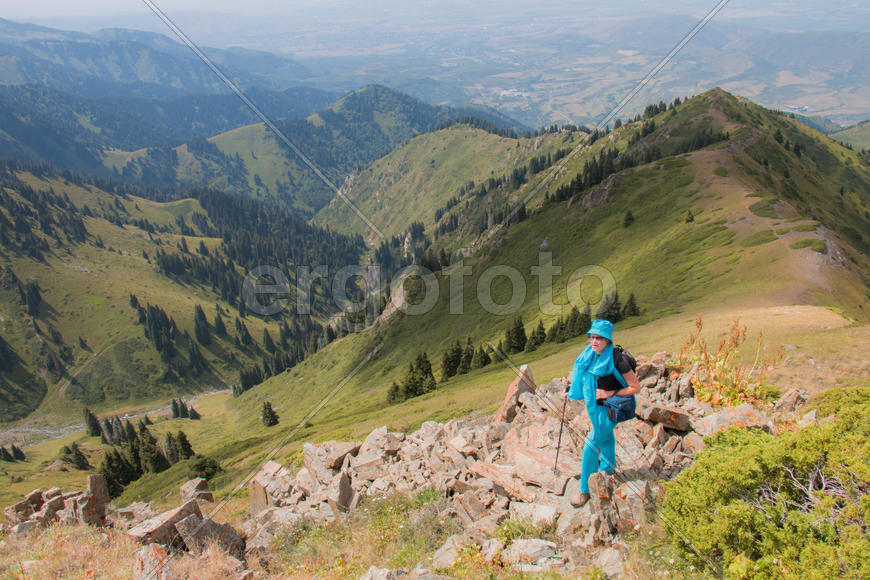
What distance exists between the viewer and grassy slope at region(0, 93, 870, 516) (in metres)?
35.8

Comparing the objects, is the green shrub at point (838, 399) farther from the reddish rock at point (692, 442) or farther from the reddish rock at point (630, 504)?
the reddish rock at point (630, 504)

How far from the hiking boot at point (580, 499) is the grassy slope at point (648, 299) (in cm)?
1203

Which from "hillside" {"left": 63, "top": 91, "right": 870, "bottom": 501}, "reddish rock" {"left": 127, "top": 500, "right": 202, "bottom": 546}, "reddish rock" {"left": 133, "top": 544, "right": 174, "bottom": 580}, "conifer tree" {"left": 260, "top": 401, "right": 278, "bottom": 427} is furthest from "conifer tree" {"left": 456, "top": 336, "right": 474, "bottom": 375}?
"reddish rock" {"left": 133, "top": 544, "right": 174, "bottom": 580}

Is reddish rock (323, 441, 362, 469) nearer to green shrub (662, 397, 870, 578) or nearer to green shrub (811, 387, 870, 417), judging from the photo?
green shrub (662, 397, 870, 578)

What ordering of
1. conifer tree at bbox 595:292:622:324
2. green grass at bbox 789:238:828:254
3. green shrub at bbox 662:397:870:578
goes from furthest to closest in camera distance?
conifer tree at bbox 595:292:622:324
green grass at bbox 789:238:828:254
green shrub at bbox 662:397:870:578

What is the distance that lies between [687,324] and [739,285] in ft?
52.1

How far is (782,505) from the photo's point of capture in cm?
748

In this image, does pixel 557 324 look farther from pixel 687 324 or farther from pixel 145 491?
pixel 145 491

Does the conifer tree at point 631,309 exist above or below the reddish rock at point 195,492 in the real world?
below

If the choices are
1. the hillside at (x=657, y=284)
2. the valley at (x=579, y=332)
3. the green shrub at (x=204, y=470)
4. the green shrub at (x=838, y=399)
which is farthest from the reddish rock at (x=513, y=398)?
the green shrub at (x=204, y=470)

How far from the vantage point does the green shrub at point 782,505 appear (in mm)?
6820

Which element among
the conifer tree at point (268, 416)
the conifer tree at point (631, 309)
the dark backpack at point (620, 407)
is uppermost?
the dark backpack at point (620, 407)

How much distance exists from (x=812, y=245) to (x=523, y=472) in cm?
5975

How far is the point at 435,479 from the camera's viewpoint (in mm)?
16859
